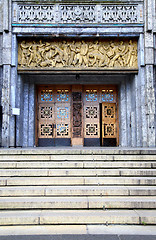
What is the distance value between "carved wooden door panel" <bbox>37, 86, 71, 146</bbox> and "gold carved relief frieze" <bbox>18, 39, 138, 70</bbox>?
2.03m

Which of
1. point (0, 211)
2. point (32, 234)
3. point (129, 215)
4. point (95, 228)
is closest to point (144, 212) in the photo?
point (129, 215)

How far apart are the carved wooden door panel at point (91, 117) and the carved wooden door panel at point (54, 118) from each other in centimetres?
94

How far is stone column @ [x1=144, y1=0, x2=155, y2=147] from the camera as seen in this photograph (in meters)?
10.6

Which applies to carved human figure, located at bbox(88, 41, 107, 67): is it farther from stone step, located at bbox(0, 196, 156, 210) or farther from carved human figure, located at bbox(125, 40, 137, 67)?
stone step, located at bbox(0, 196, 156, 210)

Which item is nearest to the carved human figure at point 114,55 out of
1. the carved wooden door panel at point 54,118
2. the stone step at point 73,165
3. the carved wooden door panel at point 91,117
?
the carved wooden door panel at point 91,117

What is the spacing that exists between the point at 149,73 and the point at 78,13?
437 cm

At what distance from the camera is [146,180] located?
5.24 m

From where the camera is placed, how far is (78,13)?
11.0 m

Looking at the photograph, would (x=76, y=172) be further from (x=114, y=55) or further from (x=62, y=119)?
(x=114, y=55)

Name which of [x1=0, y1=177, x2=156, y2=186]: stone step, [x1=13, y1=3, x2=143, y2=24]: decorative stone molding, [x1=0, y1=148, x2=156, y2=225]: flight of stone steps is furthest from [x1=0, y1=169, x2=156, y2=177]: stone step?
[x1=13, y1=3, x2=143, y2=24]: decorative stone molding

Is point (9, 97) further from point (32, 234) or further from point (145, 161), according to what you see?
point (32, 234)

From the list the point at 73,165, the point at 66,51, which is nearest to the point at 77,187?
the point at 73,165

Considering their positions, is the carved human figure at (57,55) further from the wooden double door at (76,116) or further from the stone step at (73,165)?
the stone step at (73,165)

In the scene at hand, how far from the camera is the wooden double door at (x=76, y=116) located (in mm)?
12586
